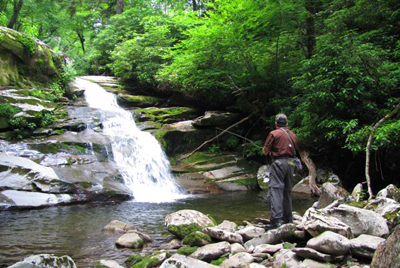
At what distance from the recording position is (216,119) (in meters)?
14.5

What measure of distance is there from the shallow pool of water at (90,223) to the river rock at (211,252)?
1300 millimetres

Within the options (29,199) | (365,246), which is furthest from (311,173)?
(29,199)

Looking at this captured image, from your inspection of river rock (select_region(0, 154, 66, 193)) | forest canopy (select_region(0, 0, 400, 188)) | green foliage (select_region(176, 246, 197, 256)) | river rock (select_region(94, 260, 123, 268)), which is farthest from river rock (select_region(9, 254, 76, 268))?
forest canopy (select_region(0, 0, 400, 188))

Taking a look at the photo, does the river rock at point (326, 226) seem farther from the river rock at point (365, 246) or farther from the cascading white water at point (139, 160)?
the cascading white water at point (139, 160)

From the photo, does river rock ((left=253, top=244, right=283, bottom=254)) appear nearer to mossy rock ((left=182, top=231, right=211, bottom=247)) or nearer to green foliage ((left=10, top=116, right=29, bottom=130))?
mossy rock ((left=182, top=231, right=211, bottom=247))

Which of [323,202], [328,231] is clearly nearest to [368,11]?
[323,202]

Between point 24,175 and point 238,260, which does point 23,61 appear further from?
point 238,260

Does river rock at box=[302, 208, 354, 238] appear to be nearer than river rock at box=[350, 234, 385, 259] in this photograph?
No

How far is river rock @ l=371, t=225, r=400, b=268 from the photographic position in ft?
7.42

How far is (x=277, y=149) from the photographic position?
486 cm

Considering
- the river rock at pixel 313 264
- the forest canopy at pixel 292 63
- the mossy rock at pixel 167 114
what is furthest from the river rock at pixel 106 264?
the mossy rock at pixel 167 114

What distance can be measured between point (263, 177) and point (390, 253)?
10.0 meters

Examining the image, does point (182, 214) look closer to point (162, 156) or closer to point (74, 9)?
point (162, 156)

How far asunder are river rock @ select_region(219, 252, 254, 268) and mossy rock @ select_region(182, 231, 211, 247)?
816mm
